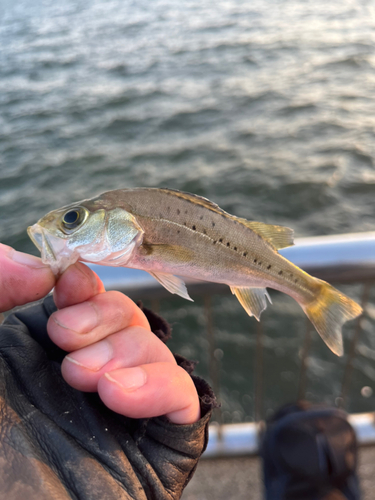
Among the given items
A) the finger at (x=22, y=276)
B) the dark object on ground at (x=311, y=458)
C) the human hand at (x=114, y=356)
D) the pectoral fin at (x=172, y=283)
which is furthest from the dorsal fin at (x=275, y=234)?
the dark object on ground at (x=311, y=458)

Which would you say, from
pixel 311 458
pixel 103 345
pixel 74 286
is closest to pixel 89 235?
pixel 74 286

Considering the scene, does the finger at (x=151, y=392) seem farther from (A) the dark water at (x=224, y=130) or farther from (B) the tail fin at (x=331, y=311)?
(A) the dark water at (x=224, y=130)

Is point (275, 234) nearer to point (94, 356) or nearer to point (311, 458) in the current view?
point (94, 356)

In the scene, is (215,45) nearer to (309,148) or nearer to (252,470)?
(309,148)

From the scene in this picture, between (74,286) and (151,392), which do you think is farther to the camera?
(74,286)

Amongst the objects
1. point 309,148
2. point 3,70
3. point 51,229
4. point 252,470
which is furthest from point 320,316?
point 3,70

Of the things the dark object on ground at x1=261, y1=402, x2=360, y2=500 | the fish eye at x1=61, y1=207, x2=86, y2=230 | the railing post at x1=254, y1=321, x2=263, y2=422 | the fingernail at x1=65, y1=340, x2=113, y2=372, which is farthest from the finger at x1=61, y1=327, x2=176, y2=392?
the dark object on ground at x1=261, y1=402, x2=360, y2=500
